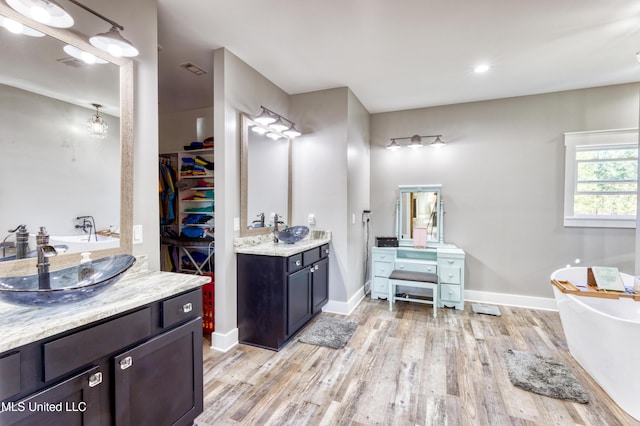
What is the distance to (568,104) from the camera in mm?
3686

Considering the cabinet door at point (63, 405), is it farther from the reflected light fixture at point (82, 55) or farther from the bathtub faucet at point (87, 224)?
the reflected light fixture at point (82, 55)

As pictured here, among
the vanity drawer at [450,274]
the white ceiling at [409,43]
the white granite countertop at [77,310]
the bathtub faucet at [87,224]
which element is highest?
the white ceiling at [409,43]

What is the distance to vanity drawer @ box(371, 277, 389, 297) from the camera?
410 centimetres

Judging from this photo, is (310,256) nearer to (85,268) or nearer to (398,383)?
(398,383)

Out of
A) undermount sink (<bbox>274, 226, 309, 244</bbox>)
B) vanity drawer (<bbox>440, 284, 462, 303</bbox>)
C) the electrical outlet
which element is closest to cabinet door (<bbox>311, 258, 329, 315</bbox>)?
undermount sink (<bbox>274, 226, 309, 244</bbox>)

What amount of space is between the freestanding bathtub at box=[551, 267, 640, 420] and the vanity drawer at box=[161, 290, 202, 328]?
2626 mm

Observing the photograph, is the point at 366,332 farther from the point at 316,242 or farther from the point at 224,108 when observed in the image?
the point at 224,108

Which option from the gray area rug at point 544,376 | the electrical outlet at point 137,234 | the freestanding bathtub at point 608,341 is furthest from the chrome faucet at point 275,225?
the freestanding bathtub at point 608,341

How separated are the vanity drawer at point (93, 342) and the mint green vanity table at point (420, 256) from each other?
9.58 feet

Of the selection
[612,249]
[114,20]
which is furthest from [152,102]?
[612,249]

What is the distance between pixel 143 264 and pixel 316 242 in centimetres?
182

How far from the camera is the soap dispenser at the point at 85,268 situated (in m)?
1.52

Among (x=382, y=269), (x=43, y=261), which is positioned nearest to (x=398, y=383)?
(x=382, y=269)

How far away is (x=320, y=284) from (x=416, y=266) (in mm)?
1397
